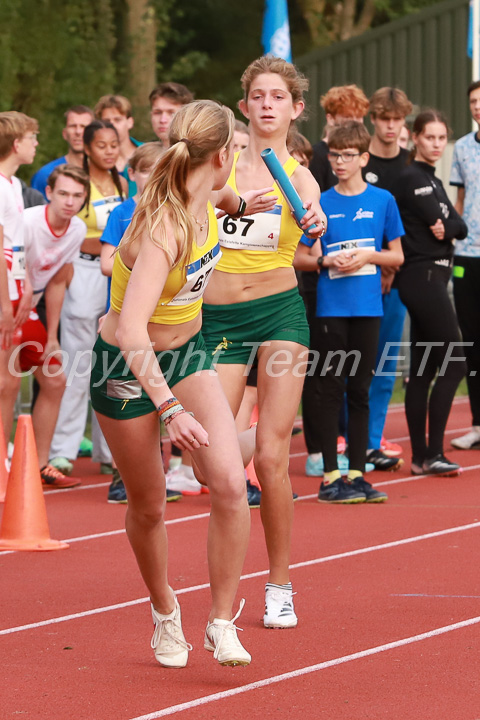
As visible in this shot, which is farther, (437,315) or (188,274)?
(437,315)

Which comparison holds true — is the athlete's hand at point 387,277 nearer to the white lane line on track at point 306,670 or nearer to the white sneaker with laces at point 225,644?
the white lane line on track at point 306,670

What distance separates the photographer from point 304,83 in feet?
19.4

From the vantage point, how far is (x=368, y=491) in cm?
807

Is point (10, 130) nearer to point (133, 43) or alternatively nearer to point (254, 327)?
point (254, 327)

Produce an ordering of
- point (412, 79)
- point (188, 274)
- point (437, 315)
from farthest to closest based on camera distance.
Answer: point (412, 79)
point (437, 315)
point (188, 274)

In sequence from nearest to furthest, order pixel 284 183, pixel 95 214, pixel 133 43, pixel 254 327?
pixel 284 183 < pixel 254 327 < pixel 95 214 < pixel 133 43

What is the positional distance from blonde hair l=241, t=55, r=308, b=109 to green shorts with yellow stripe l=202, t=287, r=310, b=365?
93 centimetres

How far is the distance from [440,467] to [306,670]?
4557 mm

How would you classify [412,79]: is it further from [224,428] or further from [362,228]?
[224,428]

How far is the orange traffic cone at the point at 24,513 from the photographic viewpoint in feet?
22.6

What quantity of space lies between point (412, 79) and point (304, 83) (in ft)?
56.4

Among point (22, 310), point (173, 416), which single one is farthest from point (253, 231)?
point (22, 310)

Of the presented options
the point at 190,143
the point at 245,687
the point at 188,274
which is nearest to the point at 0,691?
the point at 245,687

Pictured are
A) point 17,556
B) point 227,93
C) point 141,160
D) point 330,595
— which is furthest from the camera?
point 227,93
